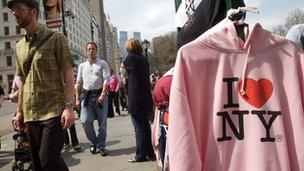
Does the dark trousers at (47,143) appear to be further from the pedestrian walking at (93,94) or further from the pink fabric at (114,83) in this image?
the pink fabric at (114,83)

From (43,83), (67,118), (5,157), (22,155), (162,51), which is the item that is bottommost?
(5,157)

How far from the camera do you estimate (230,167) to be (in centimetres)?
239

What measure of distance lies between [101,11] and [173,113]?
7868 inches

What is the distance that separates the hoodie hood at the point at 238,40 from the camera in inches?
95.3

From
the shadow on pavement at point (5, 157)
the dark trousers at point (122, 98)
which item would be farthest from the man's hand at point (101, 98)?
the dark trousers at point (122, 98)

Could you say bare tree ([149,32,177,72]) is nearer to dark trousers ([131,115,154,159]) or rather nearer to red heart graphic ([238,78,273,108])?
dark trousers ([131,115,154,159])

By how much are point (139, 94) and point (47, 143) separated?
3.52 meters

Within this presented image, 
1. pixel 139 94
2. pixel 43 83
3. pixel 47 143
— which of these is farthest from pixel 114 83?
pixel 47 143

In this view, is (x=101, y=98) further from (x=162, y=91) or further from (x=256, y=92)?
(x=256, y=92)

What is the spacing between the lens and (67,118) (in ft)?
13.5

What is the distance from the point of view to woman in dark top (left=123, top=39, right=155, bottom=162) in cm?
756

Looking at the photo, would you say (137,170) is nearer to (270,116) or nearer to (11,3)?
(11,3)

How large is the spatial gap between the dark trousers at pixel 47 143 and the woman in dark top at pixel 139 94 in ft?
10.8

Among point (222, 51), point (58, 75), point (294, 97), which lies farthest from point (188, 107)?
point (58, 75)
